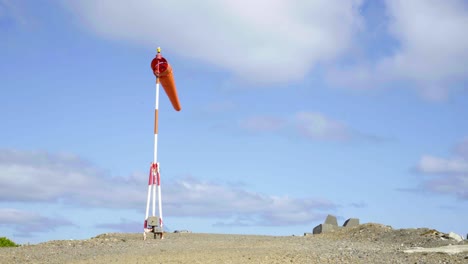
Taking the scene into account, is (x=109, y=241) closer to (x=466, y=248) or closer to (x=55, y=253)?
(x=55, y=253)

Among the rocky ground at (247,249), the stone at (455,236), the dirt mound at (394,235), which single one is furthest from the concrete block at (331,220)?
the stone at (455,236)

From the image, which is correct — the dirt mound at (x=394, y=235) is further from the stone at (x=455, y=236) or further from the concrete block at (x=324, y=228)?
the concrete block at (x=324, y=228)

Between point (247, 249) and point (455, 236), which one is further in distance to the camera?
point (455, 236)

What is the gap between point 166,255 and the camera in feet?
65.4

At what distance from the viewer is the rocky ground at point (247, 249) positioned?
63.2ft

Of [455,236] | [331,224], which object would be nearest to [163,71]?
[331,224]

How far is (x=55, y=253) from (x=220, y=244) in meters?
5.44

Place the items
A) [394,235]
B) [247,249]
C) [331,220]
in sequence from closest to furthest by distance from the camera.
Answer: [247,249] < [394,235] < [331,220]

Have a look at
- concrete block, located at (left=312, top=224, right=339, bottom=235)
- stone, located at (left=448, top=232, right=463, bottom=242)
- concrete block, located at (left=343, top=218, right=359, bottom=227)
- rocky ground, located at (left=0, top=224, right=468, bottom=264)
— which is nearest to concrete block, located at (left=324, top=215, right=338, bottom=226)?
concrete block, located at (left=343, top=218, right=359, bottom=227)

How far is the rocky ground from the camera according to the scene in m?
19.3

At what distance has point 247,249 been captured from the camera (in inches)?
821

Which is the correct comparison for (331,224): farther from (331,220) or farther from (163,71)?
(163,71)

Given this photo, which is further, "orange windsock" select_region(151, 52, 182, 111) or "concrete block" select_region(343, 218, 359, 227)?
"concrete block" select_region(343, 218, 359, 227)

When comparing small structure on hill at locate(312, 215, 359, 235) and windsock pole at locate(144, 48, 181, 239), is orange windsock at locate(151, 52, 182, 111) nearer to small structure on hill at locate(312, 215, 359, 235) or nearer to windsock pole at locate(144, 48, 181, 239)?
windsock pole at locate(144, 48, 181, 239)
